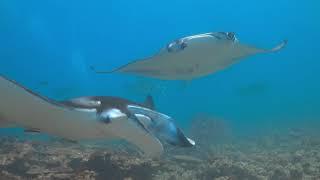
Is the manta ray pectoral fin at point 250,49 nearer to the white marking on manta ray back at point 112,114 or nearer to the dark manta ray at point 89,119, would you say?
the dark manta ray at point 89,119

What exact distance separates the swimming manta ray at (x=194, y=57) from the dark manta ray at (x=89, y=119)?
5.76ft

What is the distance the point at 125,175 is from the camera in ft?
15.6

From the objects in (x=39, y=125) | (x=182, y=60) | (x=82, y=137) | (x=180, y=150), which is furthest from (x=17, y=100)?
(x=180, y=150)

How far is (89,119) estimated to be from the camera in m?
3.23

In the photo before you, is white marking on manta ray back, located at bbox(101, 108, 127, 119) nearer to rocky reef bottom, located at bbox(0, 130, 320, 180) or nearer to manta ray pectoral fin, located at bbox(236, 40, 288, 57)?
rocky reef bottom, located at bbox(0, 130, 320, 180)

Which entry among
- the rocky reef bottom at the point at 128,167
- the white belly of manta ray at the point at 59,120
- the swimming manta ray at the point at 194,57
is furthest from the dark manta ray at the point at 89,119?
the swimming manta ray at the point at 194,57

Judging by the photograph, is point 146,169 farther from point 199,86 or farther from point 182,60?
point 199,86

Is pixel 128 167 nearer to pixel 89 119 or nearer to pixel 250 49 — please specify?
pixel 89 119

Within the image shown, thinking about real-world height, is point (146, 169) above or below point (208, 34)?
below

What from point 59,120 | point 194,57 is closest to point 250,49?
point 194,57

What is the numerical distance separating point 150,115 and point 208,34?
2.10 meters

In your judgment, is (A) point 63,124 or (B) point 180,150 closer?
(A) point 63,124

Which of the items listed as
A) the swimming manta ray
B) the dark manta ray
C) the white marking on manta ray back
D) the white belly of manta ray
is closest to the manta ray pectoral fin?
the swimming manta ray

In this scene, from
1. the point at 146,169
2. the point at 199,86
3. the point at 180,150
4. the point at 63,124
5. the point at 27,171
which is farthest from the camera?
the point at 199,86
